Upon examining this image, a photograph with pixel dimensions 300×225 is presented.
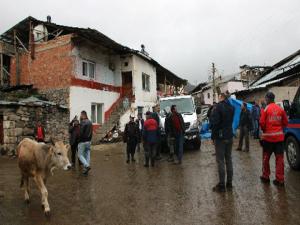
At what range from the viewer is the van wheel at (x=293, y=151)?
888 cm

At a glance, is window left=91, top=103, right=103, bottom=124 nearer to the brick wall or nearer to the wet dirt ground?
the brick wall

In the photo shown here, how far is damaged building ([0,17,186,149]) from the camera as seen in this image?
20.9 metres

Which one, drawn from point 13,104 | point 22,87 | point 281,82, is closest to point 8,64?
point 22,87

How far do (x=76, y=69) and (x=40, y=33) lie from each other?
3.90 meters

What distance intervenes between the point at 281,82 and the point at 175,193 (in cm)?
1867

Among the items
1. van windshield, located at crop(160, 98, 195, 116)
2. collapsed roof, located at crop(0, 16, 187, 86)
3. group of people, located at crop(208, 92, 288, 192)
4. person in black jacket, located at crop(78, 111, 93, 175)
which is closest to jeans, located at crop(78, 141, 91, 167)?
person in black jacket, located at crop(78, 111, 93, 175)

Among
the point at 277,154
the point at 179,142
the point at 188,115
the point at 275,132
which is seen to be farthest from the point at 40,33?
the point at 277,154

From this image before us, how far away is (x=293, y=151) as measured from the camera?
9.05 metres

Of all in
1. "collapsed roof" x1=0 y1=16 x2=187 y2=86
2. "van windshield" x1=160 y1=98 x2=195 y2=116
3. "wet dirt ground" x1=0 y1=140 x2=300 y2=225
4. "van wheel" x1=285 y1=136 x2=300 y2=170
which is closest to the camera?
"wet dirt ground" x1=0 y1=140 x2=300 y2=225

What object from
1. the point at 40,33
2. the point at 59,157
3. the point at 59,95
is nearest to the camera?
the point at 59,157

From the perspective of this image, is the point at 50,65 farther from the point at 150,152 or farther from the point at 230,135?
the point at 230,135

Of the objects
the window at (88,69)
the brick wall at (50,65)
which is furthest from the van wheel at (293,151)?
the window at (88,69)

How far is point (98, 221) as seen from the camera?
562 cm

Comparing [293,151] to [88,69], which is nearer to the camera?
[293,151]
